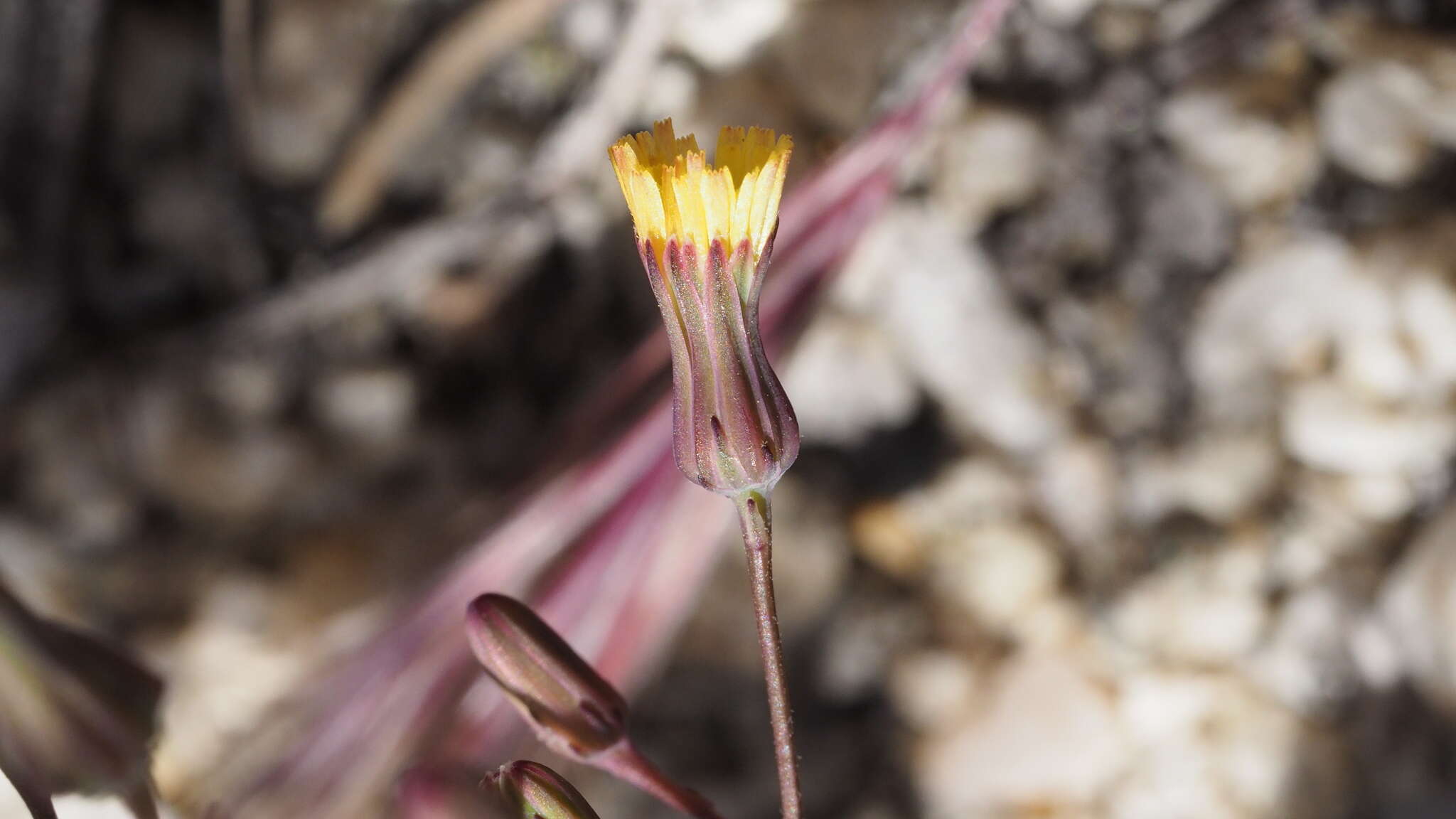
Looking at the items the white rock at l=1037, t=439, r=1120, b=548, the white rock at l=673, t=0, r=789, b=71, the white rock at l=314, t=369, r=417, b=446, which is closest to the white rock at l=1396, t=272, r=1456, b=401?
the white rock at l=1037, t=439, r=1120, b=548

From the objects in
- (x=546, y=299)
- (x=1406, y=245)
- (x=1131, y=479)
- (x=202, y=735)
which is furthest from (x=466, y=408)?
(x=1406, y=245)

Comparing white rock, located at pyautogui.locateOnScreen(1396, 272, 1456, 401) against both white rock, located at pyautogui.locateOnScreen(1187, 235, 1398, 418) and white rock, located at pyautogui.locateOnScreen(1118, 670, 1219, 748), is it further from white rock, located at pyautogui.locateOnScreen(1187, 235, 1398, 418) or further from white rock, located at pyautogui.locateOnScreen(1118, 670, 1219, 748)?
white rock, located at pyautogui.locateOnScreen(1118, 670, 1219, 748)

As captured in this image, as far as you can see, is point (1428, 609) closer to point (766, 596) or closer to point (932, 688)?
point (932, 688)

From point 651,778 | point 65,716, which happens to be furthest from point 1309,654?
point 65,716

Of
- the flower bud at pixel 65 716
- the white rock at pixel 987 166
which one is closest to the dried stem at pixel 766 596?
the flower bud at pixel 65 716

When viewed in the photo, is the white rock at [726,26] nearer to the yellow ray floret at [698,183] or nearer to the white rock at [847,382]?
the white rock at [847,382]
